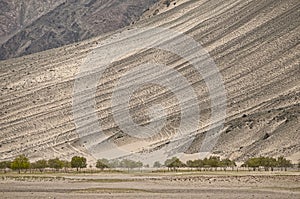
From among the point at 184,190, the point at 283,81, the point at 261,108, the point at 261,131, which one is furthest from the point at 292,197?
the point at 283,81

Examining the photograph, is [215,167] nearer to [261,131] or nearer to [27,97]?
[261,131]

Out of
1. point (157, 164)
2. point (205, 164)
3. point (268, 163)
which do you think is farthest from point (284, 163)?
point (157, 164)

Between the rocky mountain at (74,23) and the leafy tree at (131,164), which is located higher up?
the rocky mountain at (74,23)

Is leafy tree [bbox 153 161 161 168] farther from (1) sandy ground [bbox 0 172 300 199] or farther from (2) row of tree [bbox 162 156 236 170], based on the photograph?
(1) sandy ground [bbox 0 172 300 199]

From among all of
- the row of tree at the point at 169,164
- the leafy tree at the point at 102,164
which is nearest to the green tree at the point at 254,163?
the row of tree at the point at 169,164

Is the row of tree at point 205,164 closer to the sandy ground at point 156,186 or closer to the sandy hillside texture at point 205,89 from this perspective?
the sandy hillside texture at point 205,89

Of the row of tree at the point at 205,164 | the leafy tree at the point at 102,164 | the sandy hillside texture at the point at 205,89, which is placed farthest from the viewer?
the sandy hillside texture at the point at 205,89
